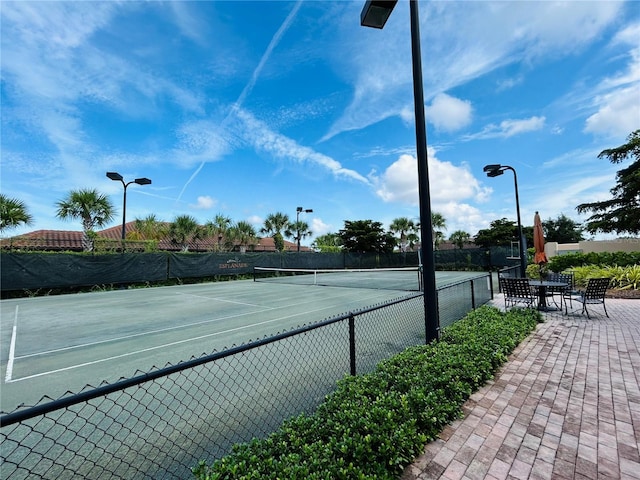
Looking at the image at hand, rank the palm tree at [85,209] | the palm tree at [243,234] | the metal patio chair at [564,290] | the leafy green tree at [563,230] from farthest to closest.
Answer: the leafy green tree at [563,230]
the palm tree at [243,234]
the palm tree at [85,209]
the metal patio chair at [564,290]

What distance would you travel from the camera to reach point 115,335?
5.93 meters

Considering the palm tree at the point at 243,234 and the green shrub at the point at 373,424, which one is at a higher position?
the palm tree at the point at 243,234

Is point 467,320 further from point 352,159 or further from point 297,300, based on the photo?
point 352,159

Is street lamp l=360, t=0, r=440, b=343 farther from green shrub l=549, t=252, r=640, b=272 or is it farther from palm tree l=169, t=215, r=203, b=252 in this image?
palm tree l=169, t=215, r=203, b=252

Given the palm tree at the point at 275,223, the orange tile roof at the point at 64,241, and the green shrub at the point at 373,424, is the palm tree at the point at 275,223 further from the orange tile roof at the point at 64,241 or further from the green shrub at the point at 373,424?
the green shrub at the point at 373,424

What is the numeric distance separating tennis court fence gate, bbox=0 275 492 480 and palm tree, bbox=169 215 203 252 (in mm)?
23543

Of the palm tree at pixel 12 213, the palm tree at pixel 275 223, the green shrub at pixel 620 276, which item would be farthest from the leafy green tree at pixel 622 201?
the palm tree at pixel 12 213

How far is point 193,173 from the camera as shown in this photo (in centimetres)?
2653

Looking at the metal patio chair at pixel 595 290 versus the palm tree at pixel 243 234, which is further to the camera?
the palm tree at pixel 243 234

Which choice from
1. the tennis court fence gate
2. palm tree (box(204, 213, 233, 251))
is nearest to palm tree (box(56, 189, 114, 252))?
palm tree (box(204, 213, 233, 251))

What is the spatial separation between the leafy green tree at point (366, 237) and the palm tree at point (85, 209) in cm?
2696

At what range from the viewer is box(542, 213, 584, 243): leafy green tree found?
4781 centimetres

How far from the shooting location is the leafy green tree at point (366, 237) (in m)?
36.6

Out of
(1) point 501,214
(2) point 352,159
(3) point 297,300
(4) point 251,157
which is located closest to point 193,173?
(4) point 251,157
